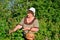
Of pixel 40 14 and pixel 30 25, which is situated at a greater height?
pixel 30 25

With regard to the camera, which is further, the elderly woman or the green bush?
the green bush

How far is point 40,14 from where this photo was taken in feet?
30.7

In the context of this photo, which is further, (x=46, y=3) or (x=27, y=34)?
(x=46, y=3)

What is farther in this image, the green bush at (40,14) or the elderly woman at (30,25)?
the green bush at (40,14)

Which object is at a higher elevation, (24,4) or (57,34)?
(24,4)

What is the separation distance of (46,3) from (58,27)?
1.02m

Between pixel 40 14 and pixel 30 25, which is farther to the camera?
pixel 40 14

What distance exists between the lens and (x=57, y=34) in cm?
895

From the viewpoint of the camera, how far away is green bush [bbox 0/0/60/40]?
28.1 feet

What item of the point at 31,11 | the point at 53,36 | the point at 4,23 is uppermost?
the point at 31,11

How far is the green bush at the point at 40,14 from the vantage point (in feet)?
28.1

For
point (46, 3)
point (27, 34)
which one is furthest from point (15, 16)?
point (27, 34)

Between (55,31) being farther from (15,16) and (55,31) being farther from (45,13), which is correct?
(15,16)

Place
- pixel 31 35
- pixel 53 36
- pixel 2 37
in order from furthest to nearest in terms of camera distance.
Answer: pixel 53 36, pixel 2 37, pixel 31 35
